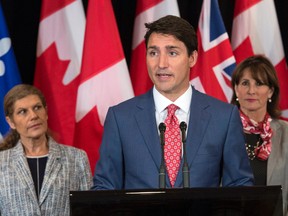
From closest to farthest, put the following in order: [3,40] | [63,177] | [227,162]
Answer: [227,162]
[63,177]
[3,40]

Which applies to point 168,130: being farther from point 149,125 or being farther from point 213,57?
point 213,57

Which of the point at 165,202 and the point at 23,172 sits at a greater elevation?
the point at 23,172

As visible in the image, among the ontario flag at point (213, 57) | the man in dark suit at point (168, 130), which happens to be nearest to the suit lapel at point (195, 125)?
the man in dark suit at point (168, 130)

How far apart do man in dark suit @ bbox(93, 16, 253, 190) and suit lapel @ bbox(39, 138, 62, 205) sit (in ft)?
3.66

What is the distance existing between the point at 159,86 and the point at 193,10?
267 centimetres

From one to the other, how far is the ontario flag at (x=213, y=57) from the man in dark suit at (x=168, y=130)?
6.88ft

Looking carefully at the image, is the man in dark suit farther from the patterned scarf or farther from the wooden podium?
the patterned scarf

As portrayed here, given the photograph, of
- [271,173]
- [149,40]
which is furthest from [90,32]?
[149,40]

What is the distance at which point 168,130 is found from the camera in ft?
8.20

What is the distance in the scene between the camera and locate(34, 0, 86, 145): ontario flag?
468 cm

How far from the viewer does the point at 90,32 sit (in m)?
4.55

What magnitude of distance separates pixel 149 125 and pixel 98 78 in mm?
2022

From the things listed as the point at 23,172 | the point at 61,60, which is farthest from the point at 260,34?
the point at 23,172

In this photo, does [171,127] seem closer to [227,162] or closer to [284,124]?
[227,162]
